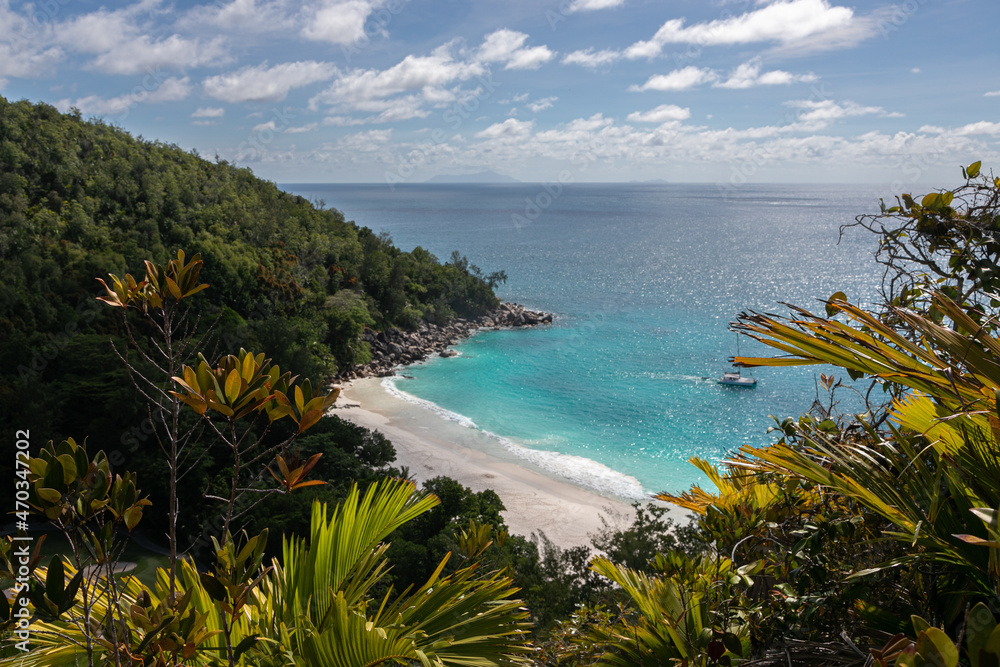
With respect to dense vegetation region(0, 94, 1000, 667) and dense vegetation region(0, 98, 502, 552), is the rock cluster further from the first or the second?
dense vegetation region(0, 94, 1000, 667)

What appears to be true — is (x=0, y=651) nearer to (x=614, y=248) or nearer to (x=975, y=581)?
(x=975, y=581)

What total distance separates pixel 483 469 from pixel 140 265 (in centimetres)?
1874

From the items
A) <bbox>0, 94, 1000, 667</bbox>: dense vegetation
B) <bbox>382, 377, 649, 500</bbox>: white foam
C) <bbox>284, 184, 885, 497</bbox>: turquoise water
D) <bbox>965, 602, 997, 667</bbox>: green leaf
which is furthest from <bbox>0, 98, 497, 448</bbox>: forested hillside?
<bbox>965, 602, 997, 667</bbox>: green leaf

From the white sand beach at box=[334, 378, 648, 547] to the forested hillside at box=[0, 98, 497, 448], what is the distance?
10.2 ft

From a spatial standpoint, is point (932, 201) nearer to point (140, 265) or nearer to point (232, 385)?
point (232, 385)

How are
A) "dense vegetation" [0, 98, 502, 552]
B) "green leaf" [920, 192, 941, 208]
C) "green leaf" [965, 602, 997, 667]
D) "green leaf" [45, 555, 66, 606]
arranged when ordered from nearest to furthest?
"green leaf" [965, 602, 997, 667], "green leaf" [45, 555, 66, 606], "green leaf" [920, 192, 941, 208], "dense vegetation" [0, 98, 502, 552]

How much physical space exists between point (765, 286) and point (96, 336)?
58.6 m

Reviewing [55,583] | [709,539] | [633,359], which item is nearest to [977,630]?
[55,583]

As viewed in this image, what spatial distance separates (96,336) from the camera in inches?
733

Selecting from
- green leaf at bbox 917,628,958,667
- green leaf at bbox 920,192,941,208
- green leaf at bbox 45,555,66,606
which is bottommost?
green leaf at bbox 45,555,66,606

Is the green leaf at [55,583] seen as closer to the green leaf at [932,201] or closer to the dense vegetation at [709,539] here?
the dense vegetation at [709,539]

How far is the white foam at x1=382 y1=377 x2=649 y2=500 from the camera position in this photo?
1984 centimetres

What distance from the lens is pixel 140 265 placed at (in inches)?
1024

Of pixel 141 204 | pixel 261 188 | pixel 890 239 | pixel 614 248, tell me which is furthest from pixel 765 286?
pixel 890 239
